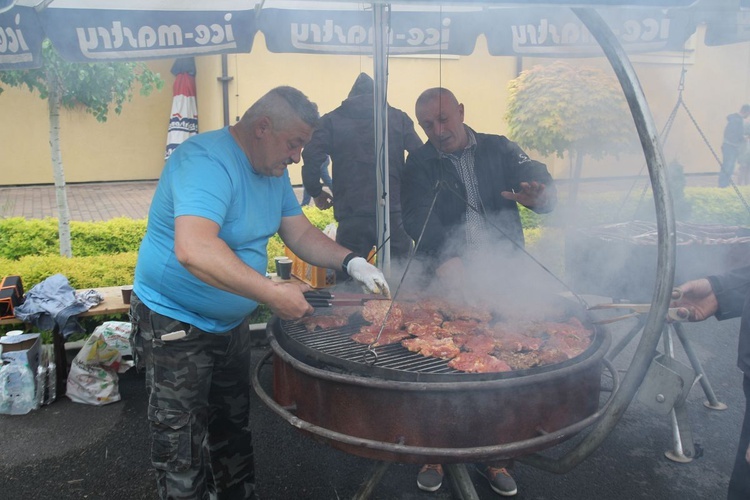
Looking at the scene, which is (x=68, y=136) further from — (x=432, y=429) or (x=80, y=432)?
(x=432, y=429)

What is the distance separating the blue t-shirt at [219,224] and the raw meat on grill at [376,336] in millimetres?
550

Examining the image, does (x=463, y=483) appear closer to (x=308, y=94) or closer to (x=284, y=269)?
(x=284, y=269)

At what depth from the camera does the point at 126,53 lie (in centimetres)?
468

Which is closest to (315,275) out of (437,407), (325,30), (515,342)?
(325,30)

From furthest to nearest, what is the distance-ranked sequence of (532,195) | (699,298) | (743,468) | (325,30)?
(325,30)
(532,195)
(699,298)
(743,468)

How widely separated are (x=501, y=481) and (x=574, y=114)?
24.7ft

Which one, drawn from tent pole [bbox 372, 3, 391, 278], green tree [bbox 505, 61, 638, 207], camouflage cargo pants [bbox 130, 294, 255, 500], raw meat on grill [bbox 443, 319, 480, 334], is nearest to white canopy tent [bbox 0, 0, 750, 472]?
tent pole [bbox 372, 3, 391, 278]

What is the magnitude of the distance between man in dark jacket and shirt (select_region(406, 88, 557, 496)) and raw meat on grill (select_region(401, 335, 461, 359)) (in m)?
1.17

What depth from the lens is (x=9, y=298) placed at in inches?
173

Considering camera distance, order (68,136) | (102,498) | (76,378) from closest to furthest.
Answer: (102,498) < (76,378) < (68,136)

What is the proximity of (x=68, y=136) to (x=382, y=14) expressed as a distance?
14.5 meters

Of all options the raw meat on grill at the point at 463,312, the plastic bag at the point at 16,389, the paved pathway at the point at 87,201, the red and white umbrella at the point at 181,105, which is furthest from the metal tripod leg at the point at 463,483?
the red and white umbrella at the point at 181,105

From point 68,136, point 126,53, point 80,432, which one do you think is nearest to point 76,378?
point 80,432

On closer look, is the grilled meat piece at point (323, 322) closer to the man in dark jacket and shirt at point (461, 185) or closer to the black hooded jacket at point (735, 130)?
the man in dark jacket and shirt at point (461, 185)
